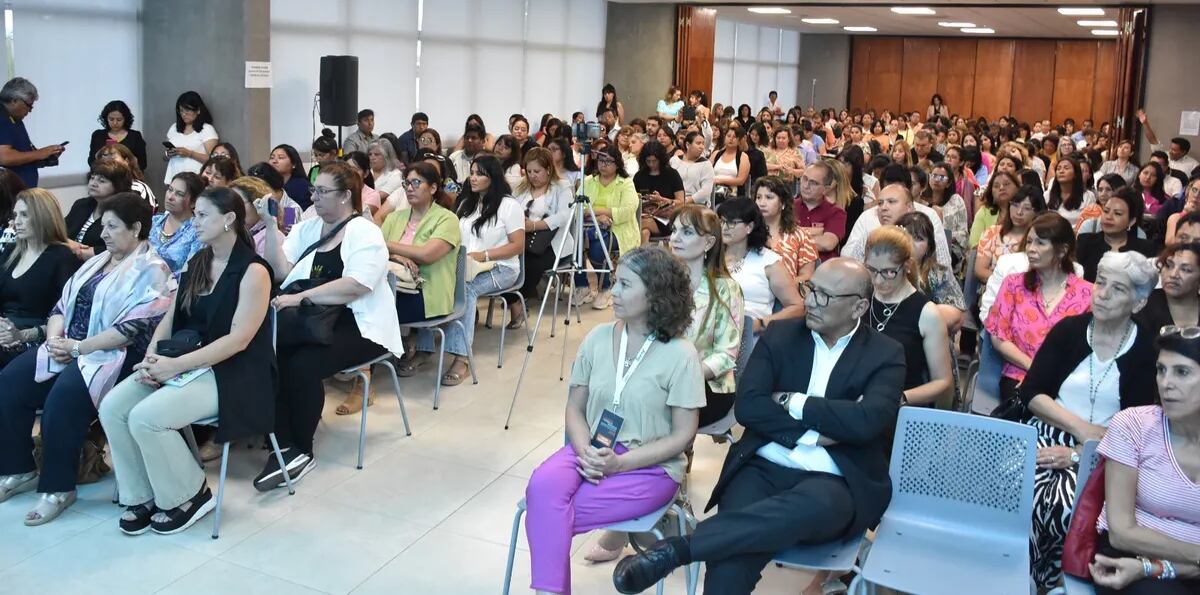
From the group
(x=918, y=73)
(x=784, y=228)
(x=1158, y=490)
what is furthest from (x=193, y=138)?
(x=918, y=73)

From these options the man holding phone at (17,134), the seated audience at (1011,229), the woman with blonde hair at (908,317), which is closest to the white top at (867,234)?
the seated audience at (1011,229)

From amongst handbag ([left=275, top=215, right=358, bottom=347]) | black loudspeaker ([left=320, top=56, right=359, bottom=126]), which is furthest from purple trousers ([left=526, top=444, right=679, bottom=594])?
black loudspeaker ([left=320, top=56, right=359, bottom=126])

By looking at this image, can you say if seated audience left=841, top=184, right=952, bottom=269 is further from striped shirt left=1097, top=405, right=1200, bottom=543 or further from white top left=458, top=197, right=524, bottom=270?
striped shirt left=1097, top=405, right=1200, bottom=543

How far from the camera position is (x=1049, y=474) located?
3.34 metres

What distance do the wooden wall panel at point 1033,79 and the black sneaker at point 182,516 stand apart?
23298 mm

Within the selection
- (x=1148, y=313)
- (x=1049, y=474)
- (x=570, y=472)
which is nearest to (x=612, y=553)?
(x=570, y=472)

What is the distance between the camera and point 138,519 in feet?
12.8

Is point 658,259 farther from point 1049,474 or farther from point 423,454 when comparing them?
point 423,454

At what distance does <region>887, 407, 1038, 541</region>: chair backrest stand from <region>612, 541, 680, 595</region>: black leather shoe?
2.47 ft

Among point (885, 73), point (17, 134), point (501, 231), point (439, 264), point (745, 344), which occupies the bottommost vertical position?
point (745, 344)

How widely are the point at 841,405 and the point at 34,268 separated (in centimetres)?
339

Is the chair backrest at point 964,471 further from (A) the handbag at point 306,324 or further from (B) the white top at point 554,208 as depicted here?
(B) the white top at point 554,208

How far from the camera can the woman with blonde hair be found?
3725 millimetres

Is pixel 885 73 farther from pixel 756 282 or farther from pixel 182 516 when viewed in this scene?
pixel 182 516
